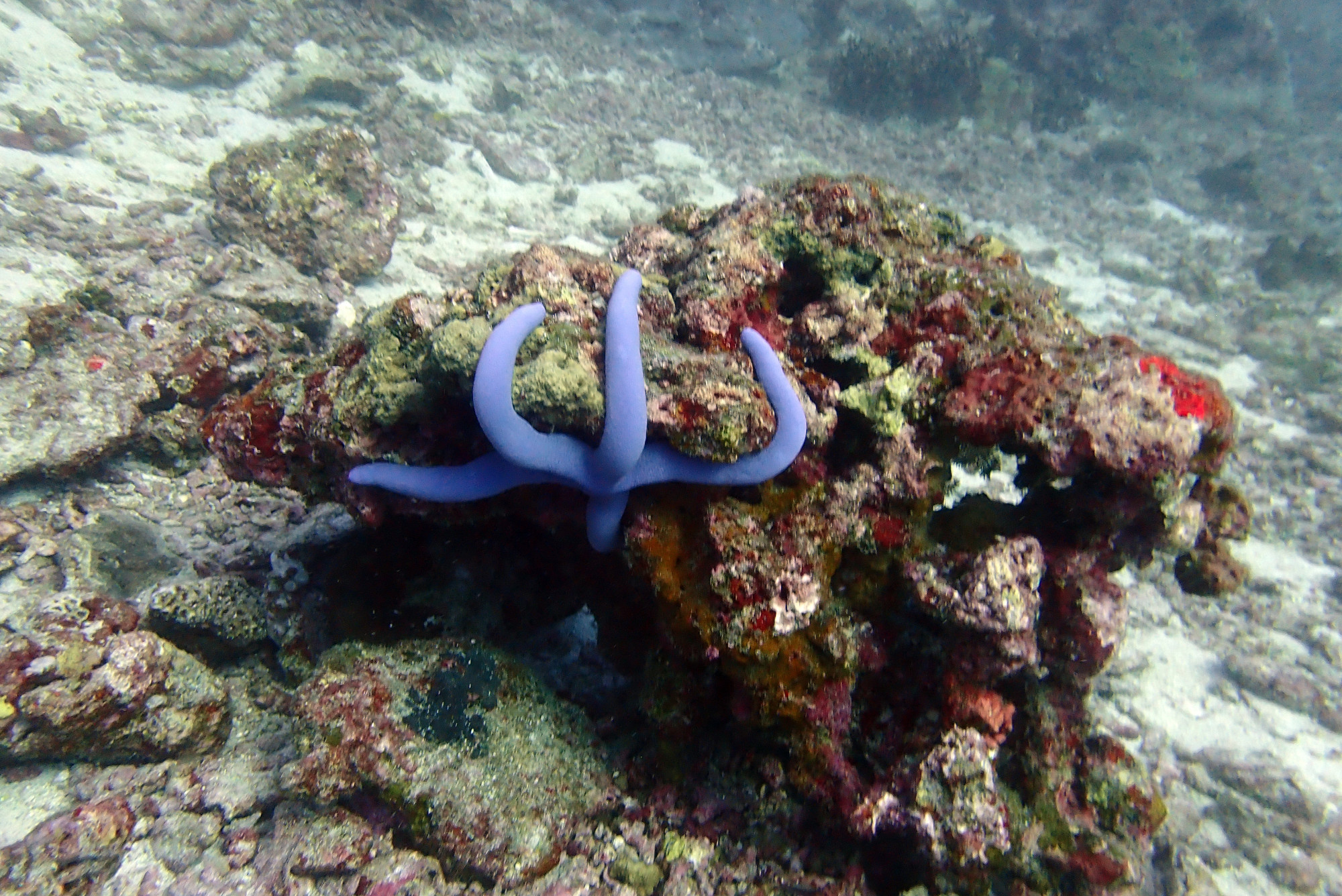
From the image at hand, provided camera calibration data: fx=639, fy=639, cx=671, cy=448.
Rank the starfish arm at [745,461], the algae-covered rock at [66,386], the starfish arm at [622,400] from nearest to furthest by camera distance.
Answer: the starfish arm at [622,400] < the starfish arm at [745,461] < the algae-covered rock at [66,386]

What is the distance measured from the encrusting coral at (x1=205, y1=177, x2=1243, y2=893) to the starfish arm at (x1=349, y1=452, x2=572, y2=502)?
0.60 feet

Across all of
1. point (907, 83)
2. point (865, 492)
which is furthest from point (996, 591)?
point (907, 83)

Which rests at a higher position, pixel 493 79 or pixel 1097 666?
pixel 493 79

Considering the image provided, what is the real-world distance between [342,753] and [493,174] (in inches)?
386

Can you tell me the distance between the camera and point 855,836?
121 inches

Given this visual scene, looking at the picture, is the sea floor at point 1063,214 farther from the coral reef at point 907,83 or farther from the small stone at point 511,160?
the coral reef at point 907,83

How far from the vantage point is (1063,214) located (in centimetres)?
1406

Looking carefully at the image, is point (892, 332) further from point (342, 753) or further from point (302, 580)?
point (302, 580)

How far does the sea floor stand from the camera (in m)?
5.53

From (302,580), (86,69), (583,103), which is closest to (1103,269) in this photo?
(583,103)

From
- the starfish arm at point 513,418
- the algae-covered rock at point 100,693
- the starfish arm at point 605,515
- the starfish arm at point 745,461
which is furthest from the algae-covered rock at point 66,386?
the starfish arm at point 745,461

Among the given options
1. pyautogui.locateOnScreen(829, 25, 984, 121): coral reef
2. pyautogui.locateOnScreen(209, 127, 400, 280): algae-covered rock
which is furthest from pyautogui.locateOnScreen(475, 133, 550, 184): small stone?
pyautogui.locateOnScreen(829, 25, 984, 121): coral reef

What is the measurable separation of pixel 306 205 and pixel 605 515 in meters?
6.66

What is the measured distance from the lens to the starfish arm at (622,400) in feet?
8.58
